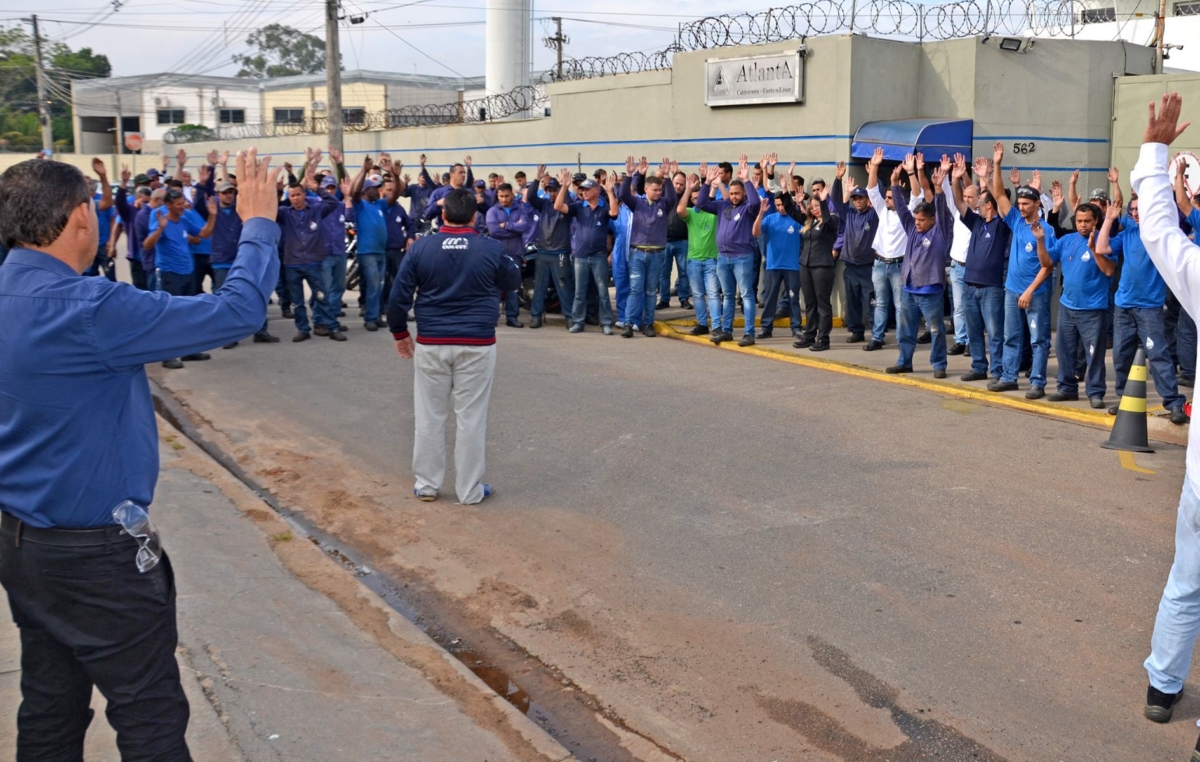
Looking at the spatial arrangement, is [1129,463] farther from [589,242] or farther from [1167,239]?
[589,242]

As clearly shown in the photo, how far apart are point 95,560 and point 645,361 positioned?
33.4 feet

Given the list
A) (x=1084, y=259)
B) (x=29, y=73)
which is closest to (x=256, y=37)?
(x=29, y=73)

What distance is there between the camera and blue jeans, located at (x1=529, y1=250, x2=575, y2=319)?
15.8m

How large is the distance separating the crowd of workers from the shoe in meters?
5.68

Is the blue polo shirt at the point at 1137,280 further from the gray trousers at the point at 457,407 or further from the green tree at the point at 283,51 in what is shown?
the green tree at the point at 283,51

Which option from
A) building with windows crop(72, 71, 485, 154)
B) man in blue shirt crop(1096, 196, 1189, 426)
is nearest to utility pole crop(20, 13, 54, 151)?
building with windows crop(72, 71, 485, 154)

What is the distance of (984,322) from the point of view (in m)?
11.9

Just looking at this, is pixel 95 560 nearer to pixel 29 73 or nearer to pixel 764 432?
pixel 764 432

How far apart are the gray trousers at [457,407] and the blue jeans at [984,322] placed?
606cm

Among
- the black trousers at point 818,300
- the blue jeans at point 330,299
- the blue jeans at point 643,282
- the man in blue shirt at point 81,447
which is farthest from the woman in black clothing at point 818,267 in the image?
the man in blue shirt at point 81,447

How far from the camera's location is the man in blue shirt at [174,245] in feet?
43.6

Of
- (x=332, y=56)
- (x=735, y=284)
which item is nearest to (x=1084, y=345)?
(x=735, y=284)

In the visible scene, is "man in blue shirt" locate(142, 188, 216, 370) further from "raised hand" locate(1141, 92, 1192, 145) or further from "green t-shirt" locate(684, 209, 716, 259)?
"raised hand" locate(1141, 92, 1192, 145)

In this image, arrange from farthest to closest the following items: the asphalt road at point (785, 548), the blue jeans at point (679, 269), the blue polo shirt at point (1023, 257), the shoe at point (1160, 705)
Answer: the blue jeans at point (679, 269) < the blue polo shirt at point (1023, 257) < the asphalt road at point (785, 548) < the shoe at point (1160, 705)
